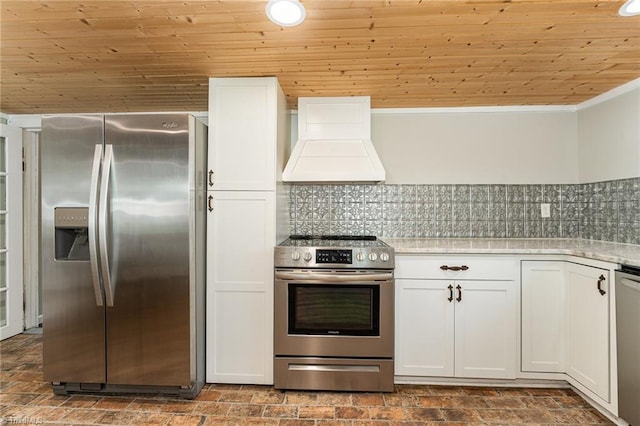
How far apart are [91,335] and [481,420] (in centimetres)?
244

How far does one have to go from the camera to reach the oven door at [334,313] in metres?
2.24

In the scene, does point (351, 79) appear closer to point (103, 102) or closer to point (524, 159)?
point (524, 159)

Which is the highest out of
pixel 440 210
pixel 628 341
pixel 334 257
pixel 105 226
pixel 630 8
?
pixel 630 8

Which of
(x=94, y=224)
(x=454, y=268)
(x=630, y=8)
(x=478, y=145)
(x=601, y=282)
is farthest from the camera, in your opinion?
(x=478, y=145)

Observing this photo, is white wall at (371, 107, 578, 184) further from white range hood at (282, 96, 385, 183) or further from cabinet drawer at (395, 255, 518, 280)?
cabinet drawer at (395, 255, 518, 280)

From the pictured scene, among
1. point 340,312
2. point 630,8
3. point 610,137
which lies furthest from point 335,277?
point 610,137

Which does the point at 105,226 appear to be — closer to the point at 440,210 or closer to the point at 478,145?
the point at 440,210

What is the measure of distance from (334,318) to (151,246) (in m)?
1.27

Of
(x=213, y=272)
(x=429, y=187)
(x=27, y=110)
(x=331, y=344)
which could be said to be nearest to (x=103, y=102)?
(x=27, y=110)

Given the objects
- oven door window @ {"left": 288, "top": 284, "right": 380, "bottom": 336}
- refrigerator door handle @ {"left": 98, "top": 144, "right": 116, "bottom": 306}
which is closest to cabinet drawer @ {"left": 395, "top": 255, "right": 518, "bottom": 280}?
oven door window @ {"left": 288, "top": 284, "right": 380, "bottom": 336}

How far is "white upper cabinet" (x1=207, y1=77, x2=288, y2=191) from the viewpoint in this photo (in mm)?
2346

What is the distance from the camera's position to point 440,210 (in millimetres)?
3057

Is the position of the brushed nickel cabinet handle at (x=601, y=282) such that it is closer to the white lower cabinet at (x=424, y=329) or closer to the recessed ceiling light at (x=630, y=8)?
the white lower cabinet at (x=424, y=329)

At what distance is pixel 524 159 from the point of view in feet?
9.91
